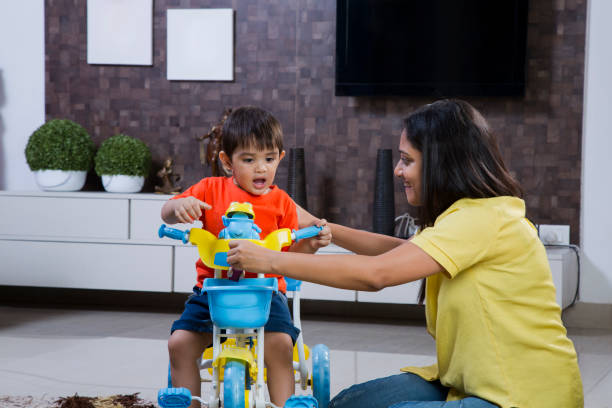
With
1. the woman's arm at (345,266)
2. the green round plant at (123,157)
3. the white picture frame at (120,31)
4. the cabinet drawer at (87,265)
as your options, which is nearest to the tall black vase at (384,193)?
the cabinet drawer at (87,265)

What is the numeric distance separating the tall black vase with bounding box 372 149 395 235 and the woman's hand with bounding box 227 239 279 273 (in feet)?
8.31

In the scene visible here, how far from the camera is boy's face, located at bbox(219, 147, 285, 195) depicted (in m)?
1.85

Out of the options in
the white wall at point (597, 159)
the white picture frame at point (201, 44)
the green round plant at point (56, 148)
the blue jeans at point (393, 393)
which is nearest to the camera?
the blue jeans at point (393, 393)

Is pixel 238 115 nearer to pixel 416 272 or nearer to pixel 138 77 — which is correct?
pixel 416 272

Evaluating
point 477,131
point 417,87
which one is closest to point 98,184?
point 417,87

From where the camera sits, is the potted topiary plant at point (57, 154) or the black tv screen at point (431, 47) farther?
the potted topiary plant at point (57, 154)

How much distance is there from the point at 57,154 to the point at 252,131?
2.53m

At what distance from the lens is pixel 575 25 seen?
12.8 ft

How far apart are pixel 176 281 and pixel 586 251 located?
2.15 m

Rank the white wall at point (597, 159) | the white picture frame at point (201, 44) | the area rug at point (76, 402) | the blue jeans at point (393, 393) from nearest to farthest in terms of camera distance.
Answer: the blue jeans at point (393, 393) → the area rug at point (76, 402) → the white wall at point (597, 159) → the white picture frame at point (201, 44)

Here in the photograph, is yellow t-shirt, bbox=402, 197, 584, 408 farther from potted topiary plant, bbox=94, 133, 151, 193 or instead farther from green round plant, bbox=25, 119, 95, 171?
green round plant, bbox=25, 119, 95, 171

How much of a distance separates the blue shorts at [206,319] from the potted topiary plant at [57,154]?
248 cm

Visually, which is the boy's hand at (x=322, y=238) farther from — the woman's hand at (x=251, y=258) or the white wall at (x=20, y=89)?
the white wall at (x=20, y=89)

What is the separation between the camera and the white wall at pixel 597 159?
3.83 meters
